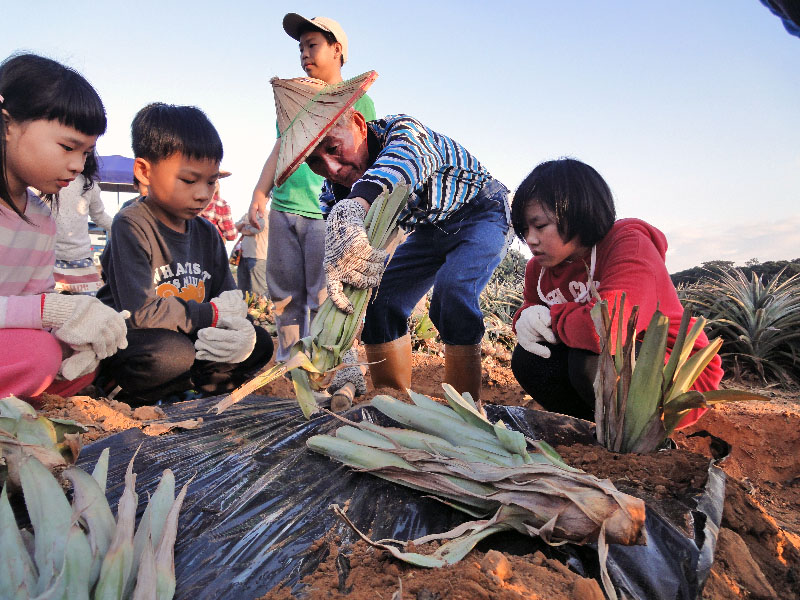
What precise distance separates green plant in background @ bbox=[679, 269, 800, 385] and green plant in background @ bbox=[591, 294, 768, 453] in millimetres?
3314

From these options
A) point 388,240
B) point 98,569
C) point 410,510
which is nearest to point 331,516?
point 410,510

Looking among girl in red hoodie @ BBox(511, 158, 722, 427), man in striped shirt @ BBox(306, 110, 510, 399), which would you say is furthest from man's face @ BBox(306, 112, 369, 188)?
girl in red hoodie @ BBox(511, 158, 722, 427)

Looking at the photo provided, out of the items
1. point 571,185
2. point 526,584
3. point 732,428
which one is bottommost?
point 732,428

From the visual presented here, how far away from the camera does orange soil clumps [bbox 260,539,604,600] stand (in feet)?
2.57

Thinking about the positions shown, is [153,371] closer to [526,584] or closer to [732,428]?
[526,584]

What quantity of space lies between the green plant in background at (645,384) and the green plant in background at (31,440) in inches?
58.3

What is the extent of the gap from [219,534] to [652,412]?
1181 millimetres

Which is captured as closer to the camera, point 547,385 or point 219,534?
point 219,534

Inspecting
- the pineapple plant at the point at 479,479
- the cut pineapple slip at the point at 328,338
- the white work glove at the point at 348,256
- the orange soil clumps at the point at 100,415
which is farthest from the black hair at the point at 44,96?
the pineapple plant at the point at 479,479

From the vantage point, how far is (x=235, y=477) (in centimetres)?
131

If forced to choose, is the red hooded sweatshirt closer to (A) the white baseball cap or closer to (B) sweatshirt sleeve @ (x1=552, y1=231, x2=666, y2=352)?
(B) sweatshirt sleeve @ (x1=552, y1=231, x2=666, y2=352)

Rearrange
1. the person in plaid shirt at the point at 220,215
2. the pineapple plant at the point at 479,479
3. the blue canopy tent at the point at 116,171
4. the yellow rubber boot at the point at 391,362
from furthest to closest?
the blue canopy tent at the point at 116,171
the person in plaid shirt at the point at 220,215
the yellow rubber boot at the point at 391,362
the pineapple plant at the point at 479,479

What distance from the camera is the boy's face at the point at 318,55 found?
135 inches

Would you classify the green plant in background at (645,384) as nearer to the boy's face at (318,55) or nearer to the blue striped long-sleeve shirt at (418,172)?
the blue striped long-sleeve shirt at (418,172)
